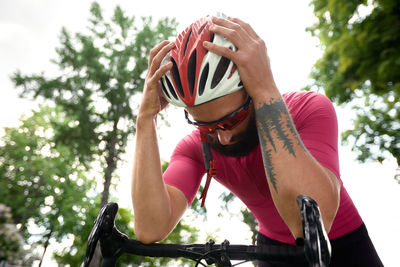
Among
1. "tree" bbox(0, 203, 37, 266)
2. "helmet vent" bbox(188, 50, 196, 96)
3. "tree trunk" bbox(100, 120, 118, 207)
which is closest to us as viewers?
"helmet vent" bbox(188, 50, 196, 96)

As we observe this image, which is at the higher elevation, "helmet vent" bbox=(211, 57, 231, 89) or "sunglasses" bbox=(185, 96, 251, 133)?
"helmet vent" bbox=(211, 57, 231, 89)

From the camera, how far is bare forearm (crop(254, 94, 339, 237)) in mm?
1248

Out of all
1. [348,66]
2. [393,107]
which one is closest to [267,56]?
[348,66]

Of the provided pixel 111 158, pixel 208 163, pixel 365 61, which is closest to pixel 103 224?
pixel 208 163

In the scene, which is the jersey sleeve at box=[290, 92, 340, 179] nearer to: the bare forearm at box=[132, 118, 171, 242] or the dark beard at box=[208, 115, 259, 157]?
the dark beard at box=[208, 115, 259, 157]

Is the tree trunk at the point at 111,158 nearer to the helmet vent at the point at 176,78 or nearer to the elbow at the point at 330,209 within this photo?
the helmet vent at the point at 176,78

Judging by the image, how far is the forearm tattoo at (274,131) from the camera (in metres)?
1.37

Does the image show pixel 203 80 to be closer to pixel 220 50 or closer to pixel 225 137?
pixel 220 50

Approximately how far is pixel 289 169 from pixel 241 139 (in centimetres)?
62

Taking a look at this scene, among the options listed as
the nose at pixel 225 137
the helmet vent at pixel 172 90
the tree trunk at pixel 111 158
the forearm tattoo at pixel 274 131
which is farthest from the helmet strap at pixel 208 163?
the tree trunk at pixel 111 158

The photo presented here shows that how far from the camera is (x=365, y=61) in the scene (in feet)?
18.4

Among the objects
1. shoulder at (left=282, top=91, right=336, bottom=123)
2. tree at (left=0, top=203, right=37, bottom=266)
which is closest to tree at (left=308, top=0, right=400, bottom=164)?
shoulder at (left=282, top=91, right=336, bottom=123)

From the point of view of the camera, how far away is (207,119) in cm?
161

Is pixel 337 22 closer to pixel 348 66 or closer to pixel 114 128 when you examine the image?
pixel 348 66
